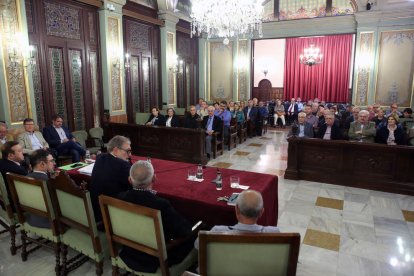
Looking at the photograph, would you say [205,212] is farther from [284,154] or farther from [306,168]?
[284,154]

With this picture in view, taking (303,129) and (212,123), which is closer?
(303,129)

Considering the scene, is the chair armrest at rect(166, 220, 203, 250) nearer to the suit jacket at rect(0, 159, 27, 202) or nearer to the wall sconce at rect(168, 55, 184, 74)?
the suit jacket at rect(0, 159, 27, 202)

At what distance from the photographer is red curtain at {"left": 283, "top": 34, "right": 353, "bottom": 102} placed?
12.1 metres

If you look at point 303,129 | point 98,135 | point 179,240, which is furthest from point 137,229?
point 98,135

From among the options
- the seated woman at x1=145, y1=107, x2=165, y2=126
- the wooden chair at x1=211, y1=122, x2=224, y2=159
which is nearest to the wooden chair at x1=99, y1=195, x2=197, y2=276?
the wooden chair at x1=211, y1=122, x2=224, y2=159

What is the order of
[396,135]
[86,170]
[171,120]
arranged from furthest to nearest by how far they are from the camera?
1. [171,120]
2. [396,135]
3. [86,170]

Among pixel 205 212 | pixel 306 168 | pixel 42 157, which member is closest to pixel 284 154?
pixel 306 168

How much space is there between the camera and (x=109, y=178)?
2.61 metres

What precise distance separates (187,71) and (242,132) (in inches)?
140

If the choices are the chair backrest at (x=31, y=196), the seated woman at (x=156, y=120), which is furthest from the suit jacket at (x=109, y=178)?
the seated woman at (x=156, y=120)

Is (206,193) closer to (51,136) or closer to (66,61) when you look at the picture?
(51,136)

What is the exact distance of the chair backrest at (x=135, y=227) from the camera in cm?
199

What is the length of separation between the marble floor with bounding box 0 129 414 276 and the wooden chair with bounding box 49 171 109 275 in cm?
41

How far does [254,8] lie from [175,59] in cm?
407
